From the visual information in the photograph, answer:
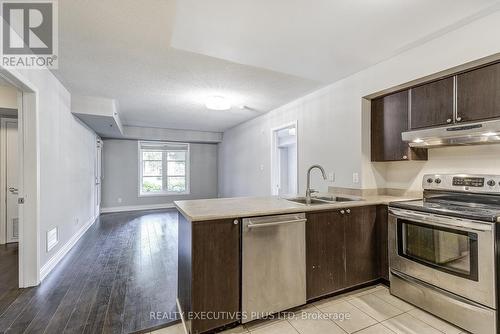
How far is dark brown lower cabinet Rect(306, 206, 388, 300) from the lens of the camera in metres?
2.07

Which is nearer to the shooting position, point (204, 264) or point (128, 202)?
point (204, 264)

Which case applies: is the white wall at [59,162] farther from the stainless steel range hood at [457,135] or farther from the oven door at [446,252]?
the stainless steel range hood at [457,135]

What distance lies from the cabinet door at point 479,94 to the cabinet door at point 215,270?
223cm

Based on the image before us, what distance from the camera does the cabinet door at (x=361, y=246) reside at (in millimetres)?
2258

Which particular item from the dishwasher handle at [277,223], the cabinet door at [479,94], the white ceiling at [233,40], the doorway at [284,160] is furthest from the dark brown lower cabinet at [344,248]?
the white ceiling at [233,40]

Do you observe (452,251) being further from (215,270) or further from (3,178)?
(3,178)

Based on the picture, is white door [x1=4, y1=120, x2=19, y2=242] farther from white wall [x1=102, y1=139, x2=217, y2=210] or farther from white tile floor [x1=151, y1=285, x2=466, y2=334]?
white tile floor [x1=151, y1=285, x2=466, y2=334]

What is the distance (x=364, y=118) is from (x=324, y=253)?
1775 mm

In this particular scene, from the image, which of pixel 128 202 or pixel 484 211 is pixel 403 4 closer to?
pixel 484 211

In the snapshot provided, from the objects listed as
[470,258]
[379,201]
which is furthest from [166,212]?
[470,258]

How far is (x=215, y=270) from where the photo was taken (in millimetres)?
1667

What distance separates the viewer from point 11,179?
12.4ft

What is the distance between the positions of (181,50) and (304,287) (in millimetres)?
2572

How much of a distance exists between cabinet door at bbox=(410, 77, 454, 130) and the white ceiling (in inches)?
18.6
